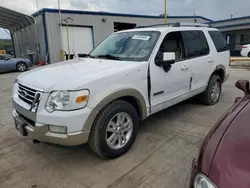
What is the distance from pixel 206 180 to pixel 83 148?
221 centimetres

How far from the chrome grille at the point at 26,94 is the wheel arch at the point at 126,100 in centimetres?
76

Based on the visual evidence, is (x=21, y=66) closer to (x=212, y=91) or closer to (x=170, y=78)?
(x=212, y=91)

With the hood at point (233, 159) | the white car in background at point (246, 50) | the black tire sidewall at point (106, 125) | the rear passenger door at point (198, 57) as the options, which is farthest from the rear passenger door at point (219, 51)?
the white car in background at point (246, 50)

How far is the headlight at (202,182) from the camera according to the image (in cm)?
126

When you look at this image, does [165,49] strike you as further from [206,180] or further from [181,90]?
[206,180]

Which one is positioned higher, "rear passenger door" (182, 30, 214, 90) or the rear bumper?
"rear passenger door" (182, 30, 214, 90)

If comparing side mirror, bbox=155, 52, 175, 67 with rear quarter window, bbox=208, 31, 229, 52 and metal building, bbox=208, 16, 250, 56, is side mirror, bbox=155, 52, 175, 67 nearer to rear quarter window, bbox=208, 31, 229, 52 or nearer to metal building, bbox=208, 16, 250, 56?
rear quarter window, bbox=208, 31, 229, 52

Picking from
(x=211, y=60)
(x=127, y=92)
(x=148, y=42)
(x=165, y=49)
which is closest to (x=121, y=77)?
(x=127, y=92)

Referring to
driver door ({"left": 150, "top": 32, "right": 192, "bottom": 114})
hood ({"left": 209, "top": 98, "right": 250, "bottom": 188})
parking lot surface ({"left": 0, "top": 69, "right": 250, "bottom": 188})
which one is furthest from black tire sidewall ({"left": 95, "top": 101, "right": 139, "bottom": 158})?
hood ({"left": 209, "top": 98, "right": 250, "bottom": 188})

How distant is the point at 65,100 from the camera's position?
90.7 inches

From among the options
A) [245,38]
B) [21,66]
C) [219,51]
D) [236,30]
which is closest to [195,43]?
[219,51]

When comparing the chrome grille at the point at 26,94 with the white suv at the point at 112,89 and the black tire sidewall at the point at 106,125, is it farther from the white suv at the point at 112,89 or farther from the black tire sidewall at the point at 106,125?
the black tire sidewall at the point at 106,125

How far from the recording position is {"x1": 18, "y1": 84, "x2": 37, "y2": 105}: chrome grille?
254 cm

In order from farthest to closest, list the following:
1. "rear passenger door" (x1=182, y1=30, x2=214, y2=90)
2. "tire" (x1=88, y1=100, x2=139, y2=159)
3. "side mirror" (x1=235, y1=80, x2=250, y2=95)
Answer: "rear passenger door" (x1=182, y1=30, x2=214, y2=90) < "tire" (x1=88, y1=100, x2=139, y2=159) < "side mirror" (x1=235, y1=80, x2=250, y2=95)
